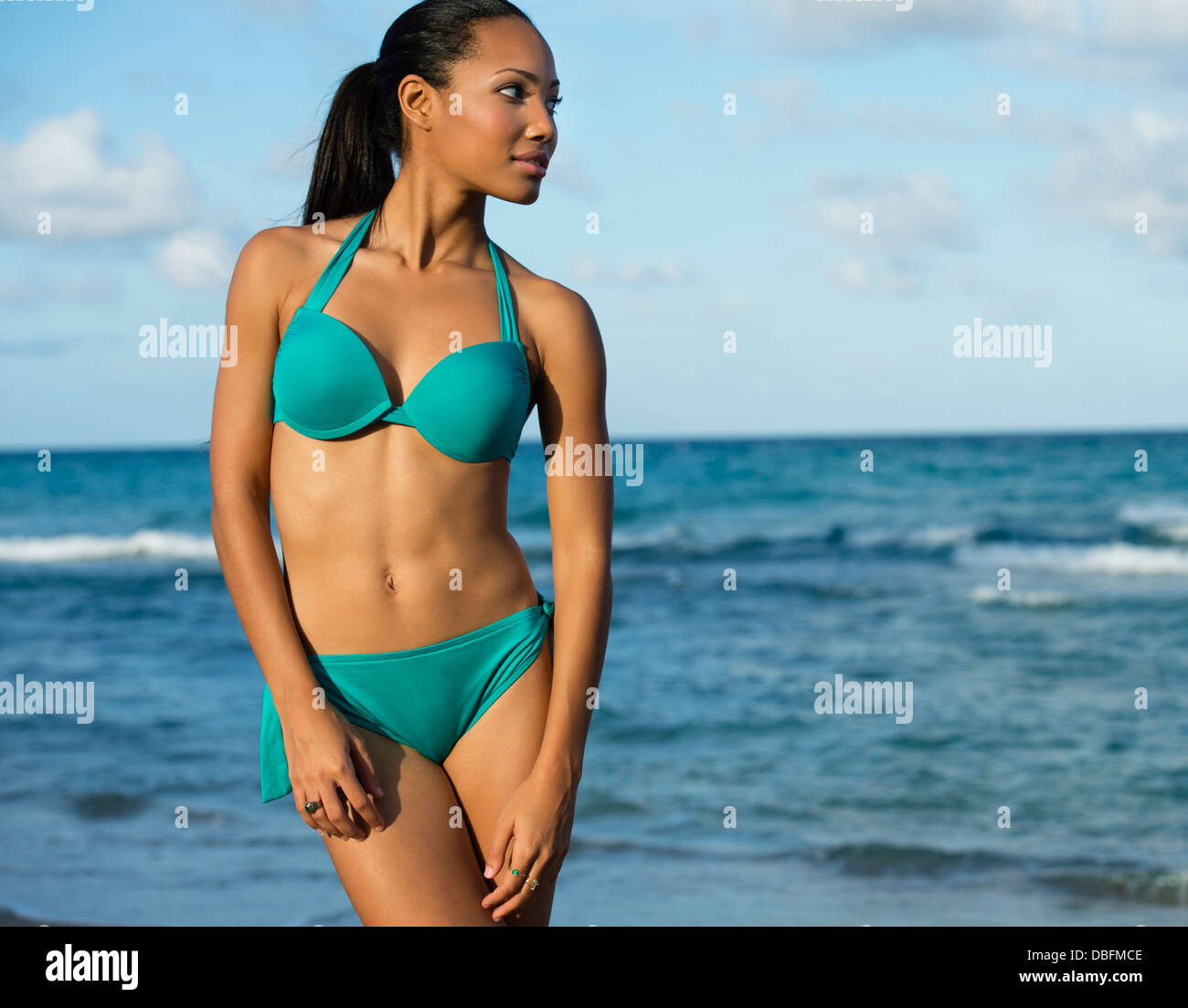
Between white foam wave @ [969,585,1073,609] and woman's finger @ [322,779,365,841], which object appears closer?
woman's finger @ [322,779,365,841]

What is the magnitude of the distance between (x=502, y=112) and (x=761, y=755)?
6.77 m

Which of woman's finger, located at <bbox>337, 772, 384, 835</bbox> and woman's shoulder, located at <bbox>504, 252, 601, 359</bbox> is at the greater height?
woman's shoulder, located at <bbox>504, 252, 601, 359</bbox>

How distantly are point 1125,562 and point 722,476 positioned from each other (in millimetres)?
16018

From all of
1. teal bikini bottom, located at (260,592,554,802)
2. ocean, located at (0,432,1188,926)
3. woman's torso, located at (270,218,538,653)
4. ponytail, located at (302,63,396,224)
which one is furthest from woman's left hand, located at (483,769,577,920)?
ocean, located at (0,432,1188,926)

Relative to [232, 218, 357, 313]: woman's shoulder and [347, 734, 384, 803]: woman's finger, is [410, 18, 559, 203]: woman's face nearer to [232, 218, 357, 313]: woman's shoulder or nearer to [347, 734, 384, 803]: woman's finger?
[232, 218, 357, 313]: woman's shoulder

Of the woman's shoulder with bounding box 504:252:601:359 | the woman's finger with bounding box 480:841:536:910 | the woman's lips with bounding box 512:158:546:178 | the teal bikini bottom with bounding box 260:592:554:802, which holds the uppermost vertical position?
the woman's lips with bounding box 512:158:546:178

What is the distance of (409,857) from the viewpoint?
2041mm

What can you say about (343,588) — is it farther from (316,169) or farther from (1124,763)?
(1124,763)

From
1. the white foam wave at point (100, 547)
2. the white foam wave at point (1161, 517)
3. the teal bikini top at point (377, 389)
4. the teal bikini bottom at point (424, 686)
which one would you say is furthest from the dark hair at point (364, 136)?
the white foam wave at point (1161, 517)

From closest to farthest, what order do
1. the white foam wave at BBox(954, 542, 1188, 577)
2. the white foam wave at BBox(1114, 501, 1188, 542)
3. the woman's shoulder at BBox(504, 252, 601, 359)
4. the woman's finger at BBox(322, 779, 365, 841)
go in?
the woman's finger at BBox(322, 779, 365, 841) → the woman's shoulder at BBox(504, 252, 601, 359) → the white foam wave at BBox(954, 542, 1188, 577) → the white foam wave at BBox(1114, 501, 1188, 542)

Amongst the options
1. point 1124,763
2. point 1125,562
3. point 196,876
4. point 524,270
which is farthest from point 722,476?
point 524,270

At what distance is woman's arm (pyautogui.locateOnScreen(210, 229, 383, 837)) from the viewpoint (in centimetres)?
201

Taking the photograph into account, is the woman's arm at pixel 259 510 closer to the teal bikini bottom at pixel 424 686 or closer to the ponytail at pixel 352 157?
the teal bikini bottom at pixel 424 686

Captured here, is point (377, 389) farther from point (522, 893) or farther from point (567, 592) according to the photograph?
point (522, 893)
